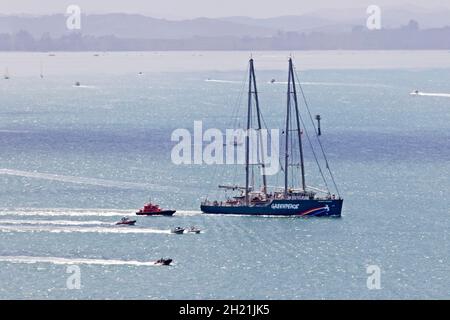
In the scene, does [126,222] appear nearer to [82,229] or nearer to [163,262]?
[82,229]

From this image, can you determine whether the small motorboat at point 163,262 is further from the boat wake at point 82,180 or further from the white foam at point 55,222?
the boat wake at point 82,180

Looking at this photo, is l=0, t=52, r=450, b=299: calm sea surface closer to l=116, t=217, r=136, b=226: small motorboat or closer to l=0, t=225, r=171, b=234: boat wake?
l=0, t=225, r=171, b=234: boat wake

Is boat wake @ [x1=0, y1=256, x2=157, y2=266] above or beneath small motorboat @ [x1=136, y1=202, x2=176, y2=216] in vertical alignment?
beneath

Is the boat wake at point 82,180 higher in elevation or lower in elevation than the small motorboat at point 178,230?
higher

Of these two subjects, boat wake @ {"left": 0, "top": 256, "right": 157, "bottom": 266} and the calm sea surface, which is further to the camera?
boat wake @ {"left": 0, "top": 256, "right": 157, "bottom": 266}

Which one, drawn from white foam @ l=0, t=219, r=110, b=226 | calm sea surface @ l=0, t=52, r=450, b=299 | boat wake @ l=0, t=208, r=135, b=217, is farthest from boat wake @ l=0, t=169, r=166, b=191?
white foam @ l=0, t=219, r=110, b=226

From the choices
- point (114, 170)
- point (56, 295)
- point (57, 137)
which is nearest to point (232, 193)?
point (114, 170)

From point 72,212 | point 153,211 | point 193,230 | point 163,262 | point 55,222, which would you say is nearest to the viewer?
point 163,262

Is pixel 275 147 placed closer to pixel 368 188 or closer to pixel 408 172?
pixel 408 172

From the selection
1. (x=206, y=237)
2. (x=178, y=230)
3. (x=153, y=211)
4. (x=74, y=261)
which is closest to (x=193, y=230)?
(x=178, y=230)

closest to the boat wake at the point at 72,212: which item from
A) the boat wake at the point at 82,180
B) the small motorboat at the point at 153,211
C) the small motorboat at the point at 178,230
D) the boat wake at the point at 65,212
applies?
the boat wake at the point at 65,212

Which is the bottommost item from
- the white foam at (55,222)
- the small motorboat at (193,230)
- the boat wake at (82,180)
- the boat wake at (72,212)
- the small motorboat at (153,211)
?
the small motorboat at (193,230)

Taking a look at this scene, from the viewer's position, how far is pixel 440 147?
7052 inches

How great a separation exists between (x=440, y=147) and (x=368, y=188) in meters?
51.4
